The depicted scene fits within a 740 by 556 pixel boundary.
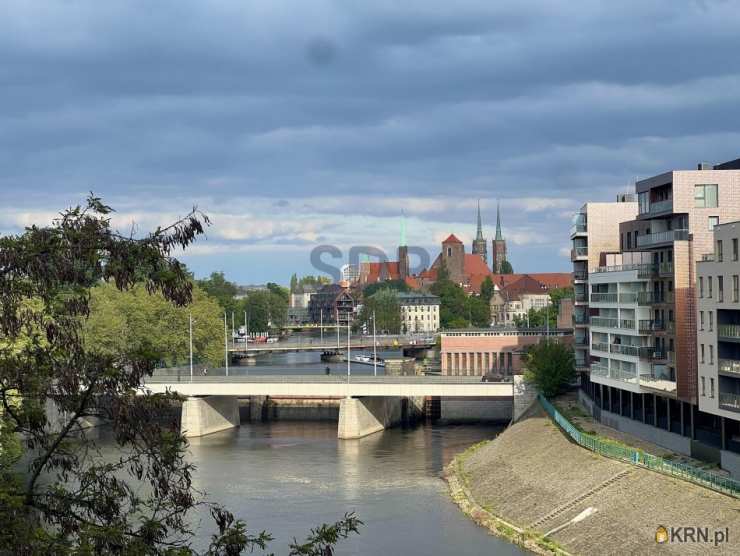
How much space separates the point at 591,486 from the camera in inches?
2239

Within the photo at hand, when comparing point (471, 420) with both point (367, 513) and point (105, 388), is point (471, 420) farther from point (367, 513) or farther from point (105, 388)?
point (105, 388)

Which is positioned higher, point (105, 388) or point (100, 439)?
point (105, 388)

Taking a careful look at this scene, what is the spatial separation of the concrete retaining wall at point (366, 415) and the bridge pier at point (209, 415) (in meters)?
12.1

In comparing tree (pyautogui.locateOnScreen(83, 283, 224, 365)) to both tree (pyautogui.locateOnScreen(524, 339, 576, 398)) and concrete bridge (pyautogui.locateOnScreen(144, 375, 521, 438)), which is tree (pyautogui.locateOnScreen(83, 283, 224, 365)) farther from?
tree (pyautogui.locateOnScreen(524, 339, 576, 398))

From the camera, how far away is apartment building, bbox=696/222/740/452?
5531 cm

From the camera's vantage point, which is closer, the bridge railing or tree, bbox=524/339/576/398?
tree, bbox=524/339/576/398

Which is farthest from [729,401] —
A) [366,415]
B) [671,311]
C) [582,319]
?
[366,415]

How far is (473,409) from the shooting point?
4417 inches

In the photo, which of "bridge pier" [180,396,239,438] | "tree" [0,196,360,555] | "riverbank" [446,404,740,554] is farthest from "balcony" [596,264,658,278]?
"tree" [0,196,360,555]

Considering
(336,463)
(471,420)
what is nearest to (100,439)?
(336,463)

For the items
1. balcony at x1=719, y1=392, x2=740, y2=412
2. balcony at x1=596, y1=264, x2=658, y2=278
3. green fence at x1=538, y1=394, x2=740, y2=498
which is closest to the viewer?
green fence at x1=538, y1=394, x2=740, y2=498

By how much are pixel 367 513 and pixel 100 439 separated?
1572 inches

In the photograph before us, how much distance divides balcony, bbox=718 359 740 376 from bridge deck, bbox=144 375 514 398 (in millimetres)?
40791

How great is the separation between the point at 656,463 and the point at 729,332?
7.48m
